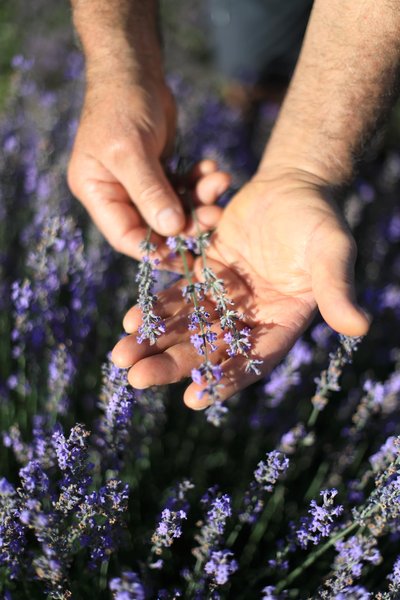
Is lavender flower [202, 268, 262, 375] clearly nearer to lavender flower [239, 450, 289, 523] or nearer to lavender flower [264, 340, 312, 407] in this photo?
lavender flower [239, 450, 289, 523]

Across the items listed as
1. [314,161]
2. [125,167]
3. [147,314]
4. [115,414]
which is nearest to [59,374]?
[115,414]

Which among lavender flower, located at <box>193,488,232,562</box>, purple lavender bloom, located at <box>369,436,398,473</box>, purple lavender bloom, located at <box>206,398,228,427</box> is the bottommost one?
purple lavender bloom, located at <box>369,436,398,473</box>

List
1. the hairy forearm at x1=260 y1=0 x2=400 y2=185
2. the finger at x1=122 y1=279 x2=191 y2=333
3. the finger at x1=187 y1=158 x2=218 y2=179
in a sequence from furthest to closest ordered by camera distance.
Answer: the finger at x1=187 y1=158 x2=218 y2=179 → the hairy forearm at x1=260 y1=0 x2=400 y2=185 → the finger at x1=122 y1=279 x2=191 y2=333

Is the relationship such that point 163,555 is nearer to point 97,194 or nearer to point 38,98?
point 97,194

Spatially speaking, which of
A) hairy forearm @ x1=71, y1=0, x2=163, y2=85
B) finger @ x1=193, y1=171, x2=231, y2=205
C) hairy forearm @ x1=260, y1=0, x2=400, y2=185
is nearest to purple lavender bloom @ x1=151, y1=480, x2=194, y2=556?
hairy forearm @ x1=260, y1=0, x2=400, y2=185

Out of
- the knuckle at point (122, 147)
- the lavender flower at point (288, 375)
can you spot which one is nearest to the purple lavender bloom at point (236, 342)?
the lavender flower at point (288, 375)
